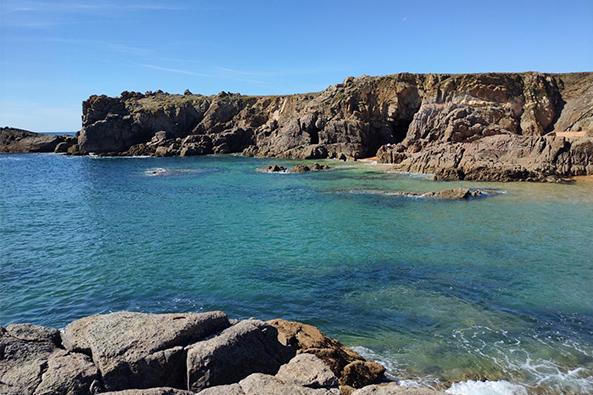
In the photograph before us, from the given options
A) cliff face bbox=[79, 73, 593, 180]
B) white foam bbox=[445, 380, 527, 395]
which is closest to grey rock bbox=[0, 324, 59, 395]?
white foam bbox=[445, 380, 527, 395]

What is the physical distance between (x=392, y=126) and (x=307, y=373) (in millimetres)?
84839

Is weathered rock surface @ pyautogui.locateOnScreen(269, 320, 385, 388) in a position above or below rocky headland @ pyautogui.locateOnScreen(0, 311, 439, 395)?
below

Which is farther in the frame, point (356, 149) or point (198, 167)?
point (356, 149)

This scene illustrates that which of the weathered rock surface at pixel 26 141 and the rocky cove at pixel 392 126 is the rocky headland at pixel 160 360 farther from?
the weathered rock surface at pixel 26 141

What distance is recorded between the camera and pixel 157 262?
82.3 ft

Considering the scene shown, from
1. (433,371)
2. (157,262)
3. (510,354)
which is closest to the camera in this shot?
(433,371)

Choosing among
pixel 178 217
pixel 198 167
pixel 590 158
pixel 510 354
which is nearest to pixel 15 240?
pixel 178 217

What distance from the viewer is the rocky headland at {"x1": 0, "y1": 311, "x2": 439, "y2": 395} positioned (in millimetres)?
8359

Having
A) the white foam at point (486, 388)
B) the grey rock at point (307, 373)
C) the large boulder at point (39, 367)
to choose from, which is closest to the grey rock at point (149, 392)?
the large boulder at point (39, 367)

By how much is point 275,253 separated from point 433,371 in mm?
13551

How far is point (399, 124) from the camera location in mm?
90875

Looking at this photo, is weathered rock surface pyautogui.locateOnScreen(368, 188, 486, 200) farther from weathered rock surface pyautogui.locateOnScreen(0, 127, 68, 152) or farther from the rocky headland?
weathered rock surface pyautogui.locateOnScreen(0, 127, 68, 152)

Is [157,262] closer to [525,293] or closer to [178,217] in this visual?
[178,217]

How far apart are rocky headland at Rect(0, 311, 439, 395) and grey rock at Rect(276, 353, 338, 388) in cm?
2
